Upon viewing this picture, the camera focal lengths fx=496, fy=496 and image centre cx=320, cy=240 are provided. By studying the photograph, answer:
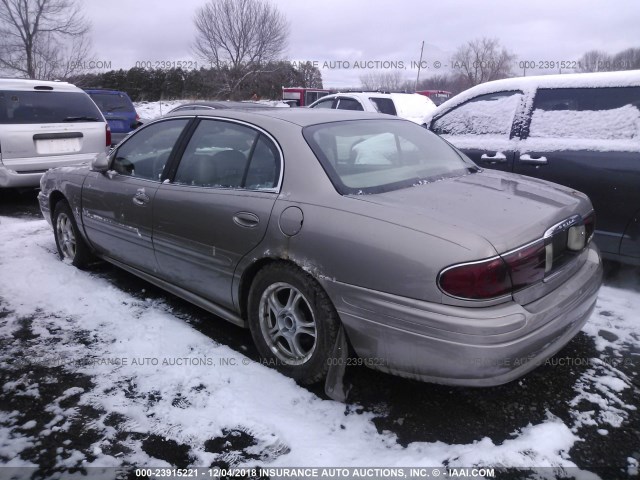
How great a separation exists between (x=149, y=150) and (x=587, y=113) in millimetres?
3587

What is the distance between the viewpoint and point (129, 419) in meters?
2.48

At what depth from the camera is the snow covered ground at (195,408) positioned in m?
2.23

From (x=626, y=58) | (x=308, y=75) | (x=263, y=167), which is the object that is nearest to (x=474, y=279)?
(x=263, y=167)

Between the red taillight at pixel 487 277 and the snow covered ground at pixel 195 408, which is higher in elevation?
the red taillight at pixel 487 277

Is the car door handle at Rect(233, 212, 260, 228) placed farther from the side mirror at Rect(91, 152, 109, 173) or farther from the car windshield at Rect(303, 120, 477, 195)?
the side mirror at Rect(91, 152, 109, 173)

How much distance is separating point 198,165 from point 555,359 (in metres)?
2.56

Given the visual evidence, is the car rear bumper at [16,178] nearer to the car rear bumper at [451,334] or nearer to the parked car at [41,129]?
the parked car at [41,129]

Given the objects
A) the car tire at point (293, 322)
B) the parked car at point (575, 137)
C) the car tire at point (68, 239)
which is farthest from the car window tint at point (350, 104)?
the car tire at point (293, 322)

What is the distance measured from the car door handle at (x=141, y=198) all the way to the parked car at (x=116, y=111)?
9001 mm

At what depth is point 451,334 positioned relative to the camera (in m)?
2.09

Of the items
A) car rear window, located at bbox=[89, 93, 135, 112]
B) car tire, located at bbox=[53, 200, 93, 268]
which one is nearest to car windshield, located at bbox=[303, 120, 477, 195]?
car tire, located at bbox=[53, 200, 93, 268]

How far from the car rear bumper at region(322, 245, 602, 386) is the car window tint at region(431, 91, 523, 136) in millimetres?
2636

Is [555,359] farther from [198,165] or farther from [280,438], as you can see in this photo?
[198,165]

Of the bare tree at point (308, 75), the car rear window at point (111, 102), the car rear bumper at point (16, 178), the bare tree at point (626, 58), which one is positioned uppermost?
the bare tree at point (626, 58)
